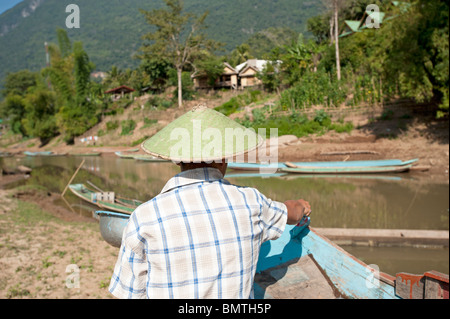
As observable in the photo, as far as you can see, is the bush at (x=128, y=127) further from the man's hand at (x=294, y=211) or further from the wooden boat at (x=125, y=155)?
the man's hand at (x=294, y=211)

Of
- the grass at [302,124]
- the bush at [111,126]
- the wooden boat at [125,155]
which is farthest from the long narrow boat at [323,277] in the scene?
the bush at [111,126]

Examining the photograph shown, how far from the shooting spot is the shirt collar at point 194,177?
1.17m

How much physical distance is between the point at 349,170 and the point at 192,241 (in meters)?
10.9

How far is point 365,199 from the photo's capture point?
27.2 ft

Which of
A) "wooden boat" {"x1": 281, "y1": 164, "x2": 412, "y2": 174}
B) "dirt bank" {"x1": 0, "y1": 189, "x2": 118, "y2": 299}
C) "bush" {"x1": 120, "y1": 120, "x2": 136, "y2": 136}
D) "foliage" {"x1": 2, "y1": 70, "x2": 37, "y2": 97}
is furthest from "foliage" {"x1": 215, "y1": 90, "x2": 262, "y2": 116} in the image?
"foliage" {"x1": 2, "y1": 70, "x2": 37, "y2": 97}

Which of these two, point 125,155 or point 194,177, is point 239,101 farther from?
point 194,177

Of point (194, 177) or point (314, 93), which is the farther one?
point (314, 93)

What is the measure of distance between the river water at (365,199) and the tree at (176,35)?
12056mm

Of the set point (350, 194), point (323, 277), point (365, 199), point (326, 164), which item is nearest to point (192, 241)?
point (323, 277)

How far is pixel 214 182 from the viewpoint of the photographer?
118 cm

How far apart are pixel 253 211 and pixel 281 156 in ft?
43.9

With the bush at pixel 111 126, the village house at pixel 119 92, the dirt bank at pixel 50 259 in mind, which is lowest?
the dirt bank at pixel 50 259
